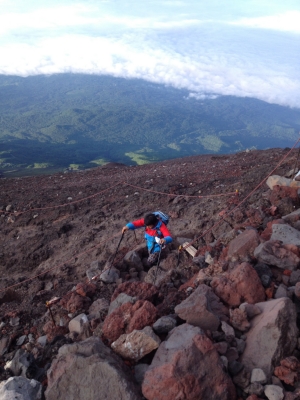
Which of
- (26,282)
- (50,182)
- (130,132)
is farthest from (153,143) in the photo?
(26,282)

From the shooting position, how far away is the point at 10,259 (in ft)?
32.0

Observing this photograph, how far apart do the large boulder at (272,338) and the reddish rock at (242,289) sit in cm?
47

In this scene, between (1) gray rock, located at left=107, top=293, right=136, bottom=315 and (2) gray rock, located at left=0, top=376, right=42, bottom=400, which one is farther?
(1) gray rock, located at left=107, top=293, right=136, bottom=315

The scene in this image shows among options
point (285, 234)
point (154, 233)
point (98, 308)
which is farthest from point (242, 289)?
point (154, 233)

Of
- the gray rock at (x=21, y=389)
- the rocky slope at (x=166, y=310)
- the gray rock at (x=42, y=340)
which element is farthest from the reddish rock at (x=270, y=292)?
→ the gray rock at (x=42, y=340)

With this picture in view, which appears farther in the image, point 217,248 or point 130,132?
point 130,132

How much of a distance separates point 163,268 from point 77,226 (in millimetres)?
4733

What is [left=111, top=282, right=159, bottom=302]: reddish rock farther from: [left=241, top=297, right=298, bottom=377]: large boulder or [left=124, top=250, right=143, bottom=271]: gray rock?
[left=124, top=250, right=143, bottom=271]: gray rock

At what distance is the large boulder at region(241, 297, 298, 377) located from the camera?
3.44 metres

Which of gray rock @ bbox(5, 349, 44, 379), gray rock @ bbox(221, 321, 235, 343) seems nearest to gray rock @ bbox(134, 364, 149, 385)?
gray rock @ bbox(221, 321, 235, 343)

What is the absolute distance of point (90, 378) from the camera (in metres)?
3.19

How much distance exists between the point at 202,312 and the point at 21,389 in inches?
77.9

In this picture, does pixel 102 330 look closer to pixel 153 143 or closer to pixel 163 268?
pixel 163 268

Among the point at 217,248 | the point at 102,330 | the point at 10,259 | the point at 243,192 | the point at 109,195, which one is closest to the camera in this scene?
the point at 102,330
